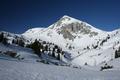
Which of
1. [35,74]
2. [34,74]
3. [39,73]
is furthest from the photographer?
[39,73]

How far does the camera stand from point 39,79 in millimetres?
24922

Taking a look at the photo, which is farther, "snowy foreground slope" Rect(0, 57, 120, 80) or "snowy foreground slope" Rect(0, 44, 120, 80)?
"snowy foreground slope" Rect(0, 44, 120, 80)

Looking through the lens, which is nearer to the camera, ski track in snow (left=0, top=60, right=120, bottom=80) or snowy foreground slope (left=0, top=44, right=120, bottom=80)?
ski track in snow (left=0, top=60, right=120, bottom=80)

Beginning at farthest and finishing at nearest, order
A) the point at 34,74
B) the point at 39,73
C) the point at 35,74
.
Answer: the point at 39,73, the point at 35,74, the point at 34,74

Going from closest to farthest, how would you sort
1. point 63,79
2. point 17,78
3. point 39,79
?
point 17,78 → point 39,79 → point 63,79

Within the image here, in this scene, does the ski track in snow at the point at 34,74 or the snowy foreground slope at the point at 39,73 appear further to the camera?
the snowy foreground slope at the point at 39,73

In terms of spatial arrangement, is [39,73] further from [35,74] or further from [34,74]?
[34,74]

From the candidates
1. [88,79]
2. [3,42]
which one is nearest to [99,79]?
[88,79]

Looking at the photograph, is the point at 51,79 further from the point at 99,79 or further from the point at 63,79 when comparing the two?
the point at 99,79

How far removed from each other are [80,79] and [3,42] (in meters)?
119

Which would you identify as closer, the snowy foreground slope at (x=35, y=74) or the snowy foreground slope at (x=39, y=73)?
the snowy foreground slope at (x=35, y=74)

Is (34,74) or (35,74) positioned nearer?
(34,74)

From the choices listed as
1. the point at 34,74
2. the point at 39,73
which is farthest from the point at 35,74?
the point at 39,73

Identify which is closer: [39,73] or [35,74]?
[35,74]
